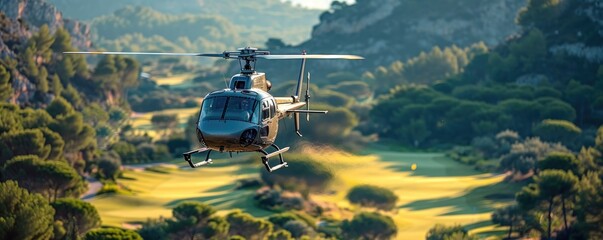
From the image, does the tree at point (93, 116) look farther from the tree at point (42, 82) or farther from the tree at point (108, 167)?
the tree at point (108, 167)

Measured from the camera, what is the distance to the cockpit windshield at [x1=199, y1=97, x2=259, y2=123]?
42.1m

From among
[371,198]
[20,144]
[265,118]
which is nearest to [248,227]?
[371,198]

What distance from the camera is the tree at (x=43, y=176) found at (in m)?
110

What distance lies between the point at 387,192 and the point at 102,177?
4271cm

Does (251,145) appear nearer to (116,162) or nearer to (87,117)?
(116,162)

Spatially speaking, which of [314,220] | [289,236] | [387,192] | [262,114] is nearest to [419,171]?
[387,192]

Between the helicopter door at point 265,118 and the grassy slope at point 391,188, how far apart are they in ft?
213

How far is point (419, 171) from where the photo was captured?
164 meters

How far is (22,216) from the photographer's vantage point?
277 ft

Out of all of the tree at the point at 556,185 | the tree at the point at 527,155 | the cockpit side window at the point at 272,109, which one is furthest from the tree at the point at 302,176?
the cockpit side window at the point at 272,109

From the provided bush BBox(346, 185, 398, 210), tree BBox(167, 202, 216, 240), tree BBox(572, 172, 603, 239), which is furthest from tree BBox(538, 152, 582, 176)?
tree BBox(167, 202, 216, 240)

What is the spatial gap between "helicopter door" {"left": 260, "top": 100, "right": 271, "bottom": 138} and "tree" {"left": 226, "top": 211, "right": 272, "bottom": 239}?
6167 cm

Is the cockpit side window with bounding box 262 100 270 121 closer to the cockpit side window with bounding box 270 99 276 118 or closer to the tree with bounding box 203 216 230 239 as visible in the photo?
the cockpit side window with bounding box 270 99 276 118

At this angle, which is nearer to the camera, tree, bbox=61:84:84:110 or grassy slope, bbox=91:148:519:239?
grassy slope, bbox=91:148:519:239
